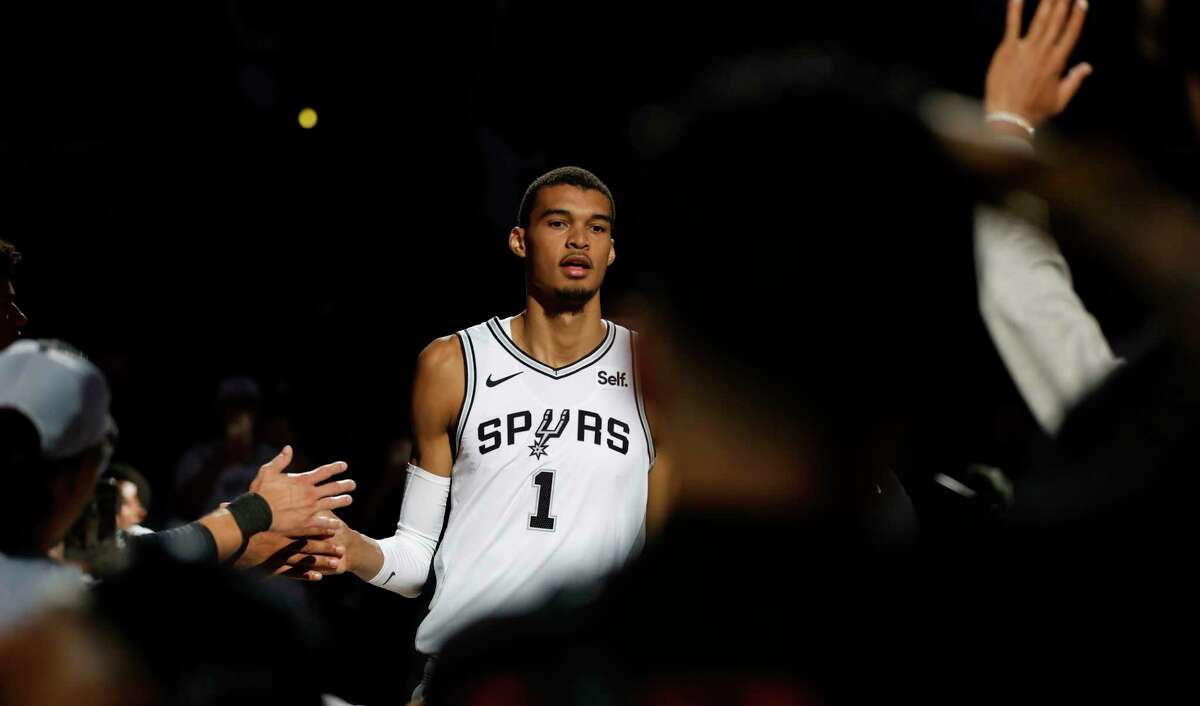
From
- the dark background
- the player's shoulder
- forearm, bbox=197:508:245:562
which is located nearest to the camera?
forearm, bbox=197:508:245:562

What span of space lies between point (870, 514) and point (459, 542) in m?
3.23

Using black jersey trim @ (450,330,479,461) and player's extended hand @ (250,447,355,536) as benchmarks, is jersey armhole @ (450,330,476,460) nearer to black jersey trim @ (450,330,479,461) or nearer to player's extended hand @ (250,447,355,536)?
black jersey trim @ (450,330,479,461)

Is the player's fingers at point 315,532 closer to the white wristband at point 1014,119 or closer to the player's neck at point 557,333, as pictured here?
the player's neck at point 557,333

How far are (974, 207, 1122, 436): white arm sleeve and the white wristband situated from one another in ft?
0.44

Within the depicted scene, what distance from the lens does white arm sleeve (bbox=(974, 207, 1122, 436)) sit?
1.53m

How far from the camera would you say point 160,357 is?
10781 mm

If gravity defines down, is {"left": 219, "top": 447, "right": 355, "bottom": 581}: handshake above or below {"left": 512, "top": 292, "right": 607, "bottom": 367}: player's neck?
below

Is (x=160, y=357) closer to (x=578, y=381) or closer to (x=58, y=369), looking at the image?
(x=578, y=381)

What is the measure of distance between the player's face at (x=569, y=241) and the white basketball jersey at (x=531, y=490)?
0.35 metres

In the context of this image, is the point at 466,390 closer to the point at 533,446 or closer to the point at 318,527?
the point at 533,446

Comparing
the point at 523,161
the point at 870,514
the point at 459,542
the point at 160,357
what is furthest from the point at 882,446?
the point at 160,357

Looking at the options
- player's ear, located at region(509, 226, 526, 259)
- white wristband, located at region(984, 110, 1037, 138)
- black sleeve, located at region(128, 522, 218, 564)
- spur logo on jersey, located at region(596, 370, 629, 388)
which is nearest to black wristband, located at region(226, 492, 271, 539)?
black sleeve, located at region(128, 522, 218, 564)

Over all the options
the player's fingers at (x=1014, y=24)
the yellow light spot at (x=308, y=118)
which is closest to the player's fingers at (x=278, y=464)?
the player's fingers at (x=1014, y=24)

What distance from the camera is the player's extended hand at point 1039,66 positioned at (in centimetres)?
165
